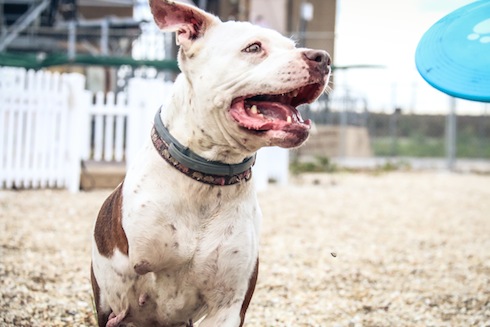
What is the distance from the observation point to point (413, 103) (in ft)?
61.3

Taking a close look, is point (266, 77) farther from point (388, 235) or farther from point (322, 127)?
point (322, 127)

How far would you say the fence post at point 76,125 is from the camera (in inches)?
331

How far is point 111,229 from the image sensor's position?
250cm

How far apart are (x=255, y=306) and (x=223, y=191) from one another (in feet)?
5.19

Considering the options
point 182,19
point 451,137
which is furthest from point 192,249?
point 451,137

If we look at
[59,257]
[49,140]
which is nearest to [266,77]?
[59,257]

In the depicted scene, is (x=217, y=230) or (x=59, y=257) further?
(x=59, y=257)

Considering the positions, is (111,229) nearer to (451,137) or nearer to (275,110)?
(275,110)

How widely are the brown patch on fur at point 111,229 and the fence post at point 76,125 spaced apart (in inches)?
237

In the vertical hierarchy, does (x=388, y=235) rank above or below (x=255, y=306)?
below

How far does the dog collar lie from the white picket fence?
584 cm

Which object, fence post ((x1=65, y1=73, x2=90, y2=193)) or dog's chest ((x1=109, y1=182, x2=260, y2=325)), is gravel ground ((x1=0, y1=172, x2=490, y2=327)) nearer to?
fence post ((x1=65, y1=73, x2=90, y2=193))

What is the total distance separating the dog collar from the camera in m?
2.36

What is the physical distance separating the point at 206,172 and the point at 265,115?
292mm
